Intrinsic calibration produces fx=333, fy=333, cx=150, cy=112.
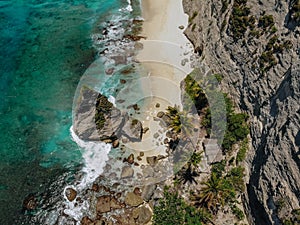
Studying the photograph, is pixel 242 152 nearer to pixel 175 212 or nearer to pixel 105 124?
pixel 175 212

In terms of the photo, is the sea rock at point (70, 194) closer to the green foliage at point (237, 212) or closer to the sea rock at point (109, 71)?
the green foliage at point (237, 212)

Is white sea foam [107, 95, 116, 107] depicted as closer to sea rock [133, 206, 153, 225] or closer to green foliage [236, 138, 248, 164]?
sea rock [133, 206, 153, 225]

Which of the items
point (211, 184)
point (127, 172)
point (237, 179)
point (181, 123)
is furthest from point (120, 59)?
point (237, 179)

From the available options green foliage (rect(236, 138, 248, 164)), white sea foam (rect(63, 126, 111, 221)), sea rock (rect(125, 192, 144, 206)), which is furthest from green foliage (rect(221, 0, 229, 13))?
sea rock (rect(125, 192, 144, 206))

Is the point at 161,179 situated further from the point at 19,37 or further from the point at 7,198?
the point at 19,37

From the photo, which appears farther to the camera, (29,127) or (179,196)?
(29,127)

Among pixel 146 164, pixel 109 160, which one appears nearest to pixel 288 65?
pixel 146 164
